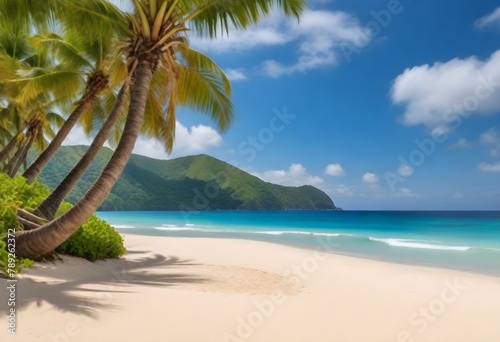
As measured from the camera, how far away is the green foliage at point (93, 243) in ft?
29.2

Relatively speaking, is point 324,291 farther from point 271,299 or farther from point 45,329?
point 45,329

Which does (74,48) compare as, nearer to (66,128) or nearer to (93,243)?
(66,128)

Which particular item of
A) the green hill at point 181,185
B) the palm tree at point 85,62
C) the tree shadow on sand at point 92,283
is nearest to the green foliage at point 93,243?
the tree shadow on sand at point 92,283

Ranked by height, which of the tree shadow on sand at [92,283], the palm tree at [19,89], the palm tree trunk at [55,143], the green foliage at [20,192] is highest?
the palm tree at [19,89]

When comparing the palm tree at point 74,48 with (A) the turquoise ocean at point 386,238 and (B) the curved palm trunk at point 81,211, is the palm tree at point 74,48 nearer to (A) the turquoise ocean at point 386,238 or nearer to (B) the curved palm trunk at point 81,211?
(B) the curved palm trunk at point 81,211

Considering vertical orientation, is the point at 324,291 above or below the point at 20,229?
below

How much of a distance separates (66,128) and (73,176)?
2.50 meters

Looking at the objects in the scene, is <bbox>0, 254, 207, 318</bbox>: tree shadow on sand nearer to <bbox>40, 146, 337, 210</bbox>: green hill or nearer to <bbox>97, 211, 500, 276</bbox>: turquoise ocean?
<bbox>97, 211, 500, 276</bbox>: turquoise ocean

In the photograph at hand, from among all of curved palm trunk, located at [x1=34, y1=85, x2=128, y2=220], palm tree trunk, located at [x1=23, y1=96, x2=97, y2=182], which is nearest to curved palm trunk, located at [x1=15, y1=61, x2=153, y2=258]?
curved palm trunk, located at [x1=34, y1=85, x2=128, y2=220]

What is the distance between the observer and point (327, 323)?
17.4 ft

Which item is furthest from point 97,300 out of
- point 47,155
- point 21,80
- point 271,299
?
point 21,80

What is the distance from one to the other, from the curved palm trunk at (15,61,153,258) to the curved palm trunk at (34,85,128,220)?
1361mm

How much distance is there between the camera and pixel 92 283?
272 inches

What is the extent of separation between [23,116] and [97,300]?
56.2ft
